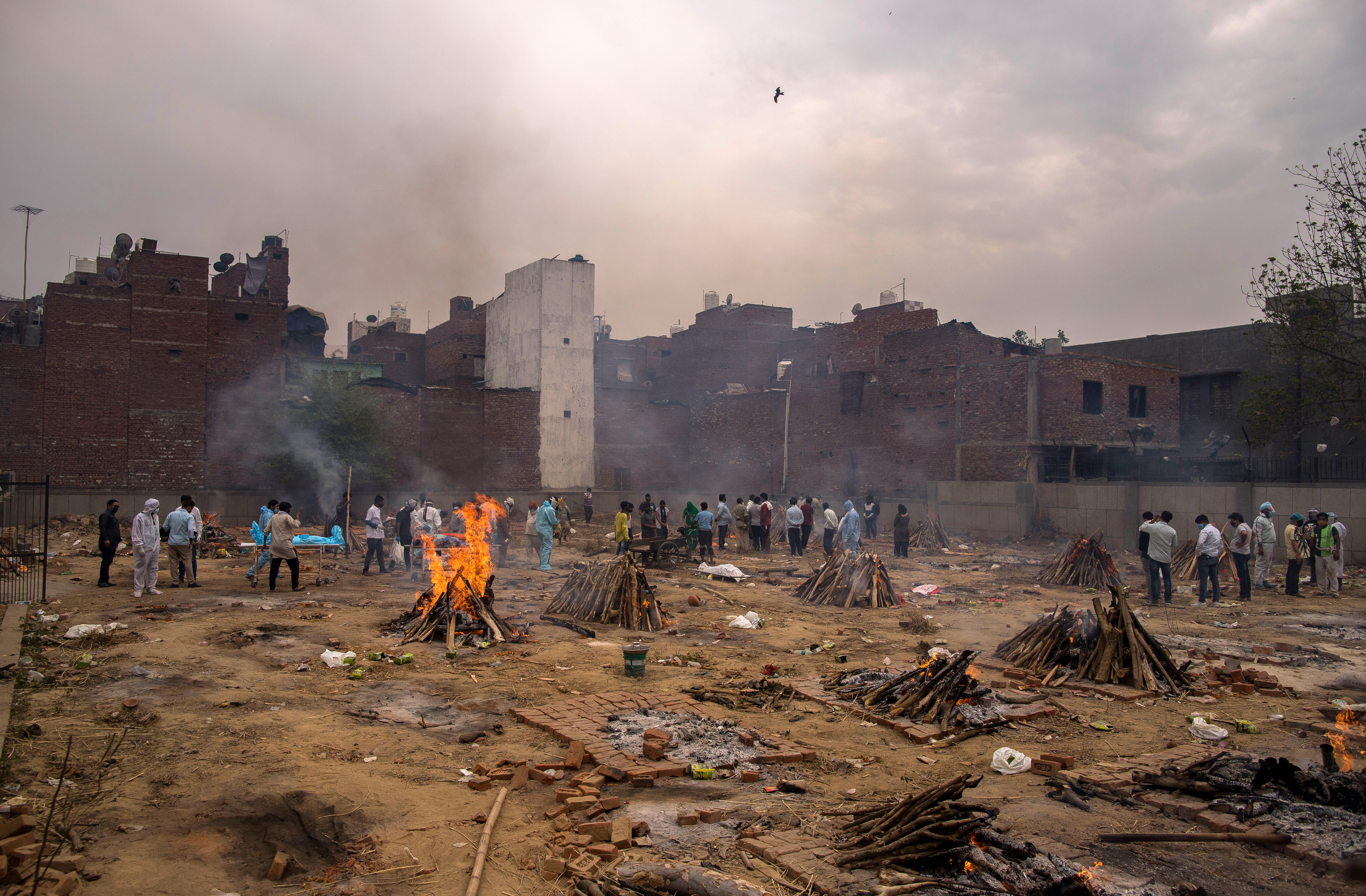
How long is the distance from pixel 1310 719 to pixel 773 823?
573cm

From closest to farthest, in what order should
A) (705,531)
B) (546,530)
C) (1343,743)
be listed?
1. (1343,743)
2. (546,530)
3. (705,531)

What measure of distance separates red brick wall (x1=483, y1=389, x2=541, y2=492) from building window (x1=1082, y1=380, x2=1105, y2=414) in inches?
878

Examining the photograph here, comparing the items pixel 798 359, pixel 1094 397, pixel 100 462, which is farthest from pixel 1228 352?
pixel 100 462

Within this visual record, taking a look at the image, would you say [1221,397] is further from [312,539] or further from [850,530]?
[312,539]

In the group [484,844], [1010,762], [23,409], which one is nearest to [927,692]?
[1010,762]

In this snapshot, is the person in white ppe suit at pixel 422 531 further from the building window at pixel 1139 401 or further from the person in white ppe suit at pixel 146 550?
the building window at pixel 1139 401

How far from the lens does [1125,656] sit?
8.68 metres

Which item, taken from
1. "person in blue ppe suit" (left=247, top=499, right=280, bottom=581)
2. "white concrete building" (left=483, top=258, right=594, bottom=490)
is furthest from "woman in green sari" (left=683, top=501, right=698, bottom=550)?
"white concrete building" (left=483, top=258, right=594, bottom=490)

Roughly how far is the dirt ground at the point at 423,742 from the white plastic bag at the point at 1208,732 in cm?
15

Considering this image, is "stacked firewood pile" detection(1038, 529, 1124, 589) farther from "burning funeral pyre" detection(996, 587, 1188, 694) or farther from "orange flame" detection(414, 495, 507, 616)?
"orange flame" detection(414, 495, 507, 616)

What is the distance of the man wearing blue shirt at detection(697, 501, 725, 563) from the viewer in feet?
65.4

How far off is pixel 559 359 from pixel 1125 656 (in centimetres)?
3041

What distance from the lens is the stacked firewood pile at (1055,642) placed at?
9.01 meters

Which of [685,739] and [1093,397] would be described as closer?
[685,739]
